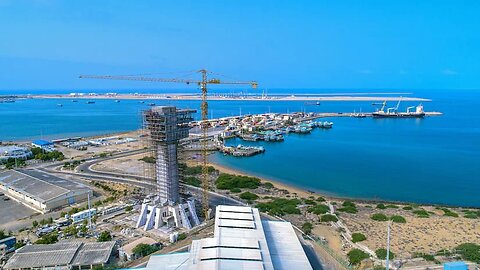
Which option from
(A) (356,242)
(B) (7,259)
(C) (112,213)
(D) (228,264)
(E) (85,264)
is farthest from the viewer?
(C) (112,213)

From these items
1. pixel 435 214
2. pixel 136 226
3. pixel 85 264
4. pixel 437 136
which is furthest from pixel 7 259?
pixel 437 136

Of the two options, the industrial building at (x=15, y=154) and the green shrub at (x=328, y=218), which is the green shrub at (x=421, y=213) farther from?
the industrial building at (x=15, y=154)

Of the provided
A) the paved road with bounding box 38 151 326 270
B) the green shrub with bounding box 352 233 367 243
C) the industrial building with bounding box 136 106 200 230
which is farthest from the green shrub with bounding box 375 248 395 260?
the industrial building with bounding box 136 106 200 230

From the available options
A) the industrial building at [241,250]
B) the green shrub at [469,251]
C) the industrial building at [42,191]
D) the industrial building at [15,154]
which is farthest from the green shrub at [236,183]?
the industrial building at [15,154]

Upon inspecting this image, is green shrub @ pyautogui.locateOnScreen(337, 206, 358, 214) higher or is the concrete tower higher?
the concrete tower

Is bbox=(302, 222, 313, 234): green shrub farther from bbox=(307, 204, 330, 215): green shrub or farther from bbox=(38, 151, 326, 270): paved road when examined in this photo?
bbox=(307, 204, 330, 215): green shrub

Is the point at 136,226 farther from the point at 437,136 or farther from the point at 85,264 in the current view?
the point at 437,136

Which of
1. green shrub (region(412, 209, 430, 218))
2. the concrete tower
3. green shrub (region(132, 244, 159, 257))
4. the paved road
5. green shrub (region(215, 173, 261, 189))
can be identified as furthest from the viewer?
green shrub (region(215, 173, 261, 189))
